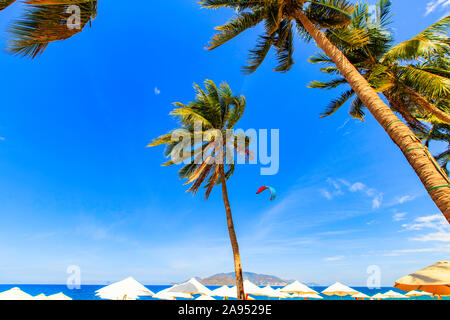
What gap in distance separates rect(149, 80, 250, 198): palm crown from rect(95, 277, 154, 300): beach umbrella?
426 inches

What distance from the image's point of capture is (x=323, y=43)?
21.0 feet

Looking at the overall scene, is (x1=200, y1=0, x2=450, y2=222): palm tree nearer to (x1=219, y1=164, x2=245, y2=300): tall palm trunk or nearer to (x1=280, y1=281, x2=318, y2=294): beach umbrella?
(x1=219, y1=164, x2=245, y2=300): tall palm trunk

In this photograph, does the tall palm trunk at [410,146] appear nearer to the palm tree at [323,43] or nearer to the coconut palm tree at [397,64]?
the palm tree at [323,43]

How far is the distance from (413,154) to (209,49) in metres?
7.31

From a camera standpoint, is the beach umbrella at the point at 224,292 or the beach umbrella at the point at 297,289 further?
the beach umbrella at the point at 297,289

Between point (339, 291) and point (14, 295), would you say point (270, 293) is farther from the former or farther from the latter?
point (14, 295)

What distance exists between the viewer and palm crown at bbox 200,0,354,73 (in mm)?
7492

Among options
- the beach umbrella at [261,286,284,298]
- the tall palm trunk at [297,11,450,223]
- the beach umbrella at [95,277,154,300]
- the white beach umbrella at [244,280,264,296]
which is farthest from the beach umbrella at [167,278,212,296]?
the tall palm trunk at [297,11,450,223]

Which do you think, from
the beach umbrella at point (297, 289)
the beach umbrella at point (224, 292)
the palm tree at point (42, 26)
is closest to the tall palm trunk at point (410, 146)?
the palm tree at point (42, 26)

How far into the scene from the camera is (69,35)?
3252mm

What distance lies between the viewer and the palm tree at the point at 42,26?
294 cm

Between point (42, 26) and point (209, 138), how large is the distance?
927 cm
